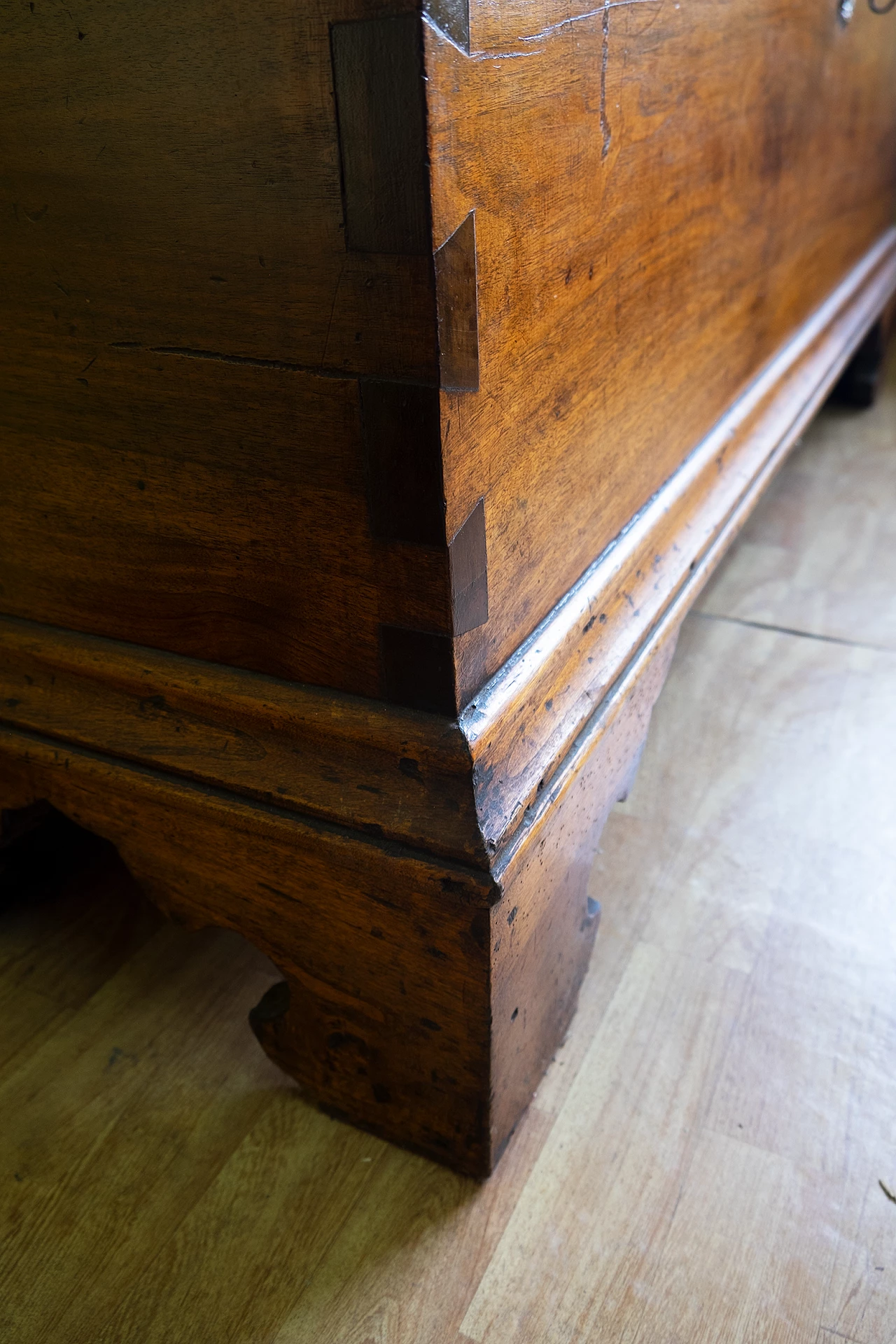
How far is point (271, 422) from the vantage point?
52cm

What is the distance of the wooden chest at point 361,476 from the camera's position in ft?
1.49

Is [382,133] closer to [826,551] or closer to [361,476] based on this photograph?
[361,476]

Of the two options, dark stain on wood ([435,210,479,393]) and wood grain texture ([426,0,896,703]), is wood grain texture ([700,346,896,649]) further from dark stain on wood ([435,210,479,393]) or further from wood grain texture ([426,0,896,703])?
dark stain on wood ([435,210,479,393])

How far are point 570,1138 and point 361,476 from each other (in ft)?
1.70

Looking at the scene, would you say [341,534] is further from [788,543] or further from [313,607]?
[788,543]

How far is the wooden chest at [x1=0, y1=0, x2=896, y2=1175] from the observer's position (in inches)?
17.8

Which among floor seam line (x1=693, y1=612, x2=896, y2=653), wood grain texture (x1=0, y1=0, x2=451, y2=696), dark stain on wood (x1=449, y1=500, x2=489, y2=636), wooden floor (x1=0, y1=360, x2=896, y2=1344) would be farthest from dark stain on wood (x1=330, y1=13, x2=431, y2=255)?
floor seam line (x1=693, y1=612, x2=896, y2=653)

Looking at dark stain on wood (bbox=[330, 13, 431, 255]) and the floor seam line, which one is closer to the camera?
dark stain on wood (bbox=[330, 13, 431, 255])

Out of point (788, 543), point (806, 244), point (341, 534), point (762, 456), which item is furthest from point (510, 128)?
point (788, 543)

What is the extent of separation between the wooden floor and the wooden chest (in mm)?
55

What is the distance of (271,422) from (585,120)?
0.26 metres

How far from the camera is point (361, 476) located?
0.51 metres

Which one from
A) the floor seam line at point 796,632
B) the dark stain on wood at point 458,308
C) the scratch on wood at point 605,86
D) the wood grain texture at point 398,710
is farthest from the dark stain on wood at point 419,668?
the floor seam line at point 796,632

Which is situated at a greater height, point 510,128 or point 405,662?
point 510,128
